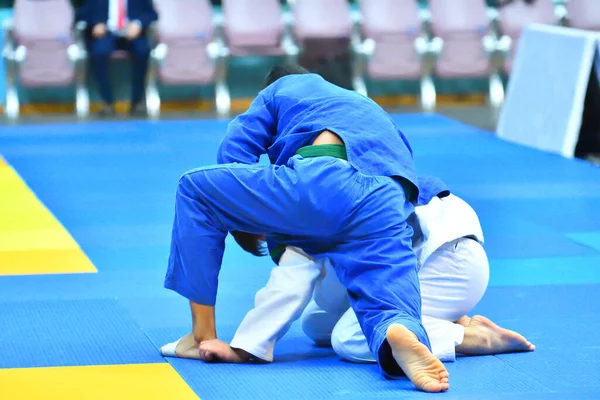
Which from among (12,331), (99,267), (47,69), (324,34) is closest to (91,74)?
(47,69)

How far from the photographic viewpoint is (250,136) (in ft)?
14.9

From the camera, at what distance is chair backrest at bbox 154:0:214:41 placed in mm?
13086

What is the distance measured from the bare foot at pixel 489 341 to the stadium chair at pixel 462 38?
30.1 feet

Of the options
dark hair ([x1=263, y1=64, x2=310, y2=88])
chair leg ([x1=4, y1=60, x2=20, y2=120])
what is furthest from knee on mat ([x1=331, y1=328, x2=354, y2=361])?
chair leg ([x1=4, y1=60, x2=20, y2=120])

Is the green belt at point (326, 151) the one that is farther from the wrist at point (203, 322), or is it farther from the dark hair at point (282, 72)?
the wrist at point (203, 322)

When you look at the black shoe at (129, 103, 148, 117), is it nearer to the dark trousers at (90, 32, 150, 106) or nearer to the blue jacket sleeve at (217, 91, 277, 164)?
the dark trousers at (90, 32, 150, 106)

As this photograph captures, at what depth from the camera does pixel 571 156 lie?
10148 mm

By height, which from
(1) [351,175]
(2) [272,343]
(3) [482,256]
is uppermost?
(1) [351,175]

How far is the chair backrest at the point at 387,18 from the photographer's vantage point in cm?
1333

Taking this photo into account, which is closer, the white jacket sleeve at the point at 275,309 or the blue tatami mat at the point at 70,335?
the white jacket sleeve at the point at 275,309

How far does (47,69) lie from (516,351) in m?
9.16

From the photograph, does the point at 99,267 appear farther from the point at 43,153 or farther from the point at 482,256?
the point at 43,153

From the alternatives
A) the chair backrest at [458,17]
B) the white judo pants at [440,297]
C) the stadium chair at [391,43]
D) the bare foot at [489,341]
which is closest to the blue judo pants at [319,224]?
the white judo pants at [440,297]

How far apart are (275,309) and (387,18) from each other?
9.47 meters
